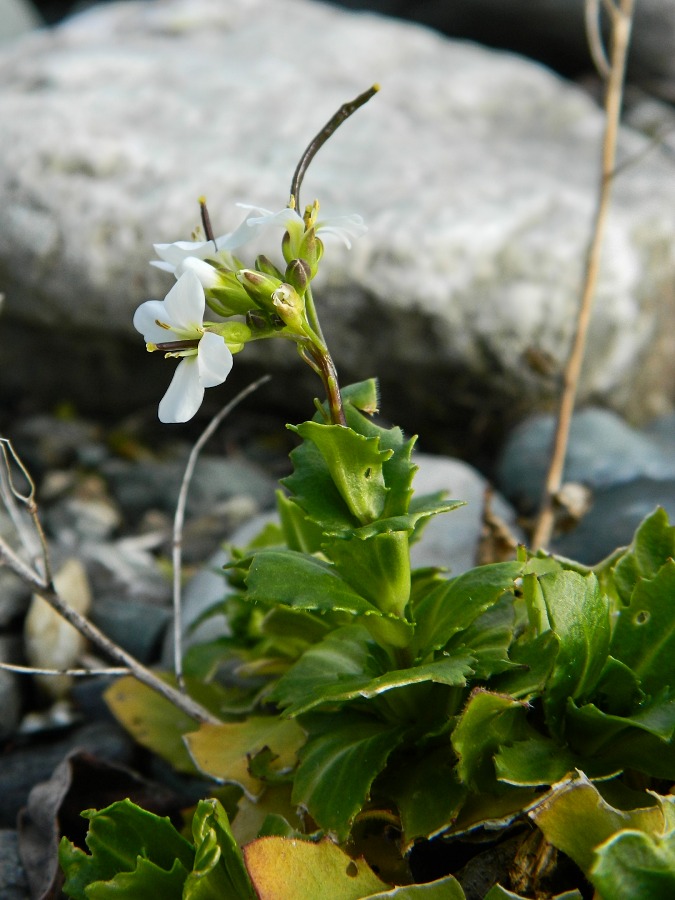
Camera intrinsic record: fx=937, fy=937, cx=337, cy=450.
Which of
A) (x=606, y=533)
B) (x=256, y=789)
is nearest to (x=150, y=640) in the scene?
(x=256, y=789)

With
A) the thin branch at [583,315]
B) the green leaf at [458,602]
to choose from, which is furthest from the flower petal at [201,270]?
the thin branch at [583,315]

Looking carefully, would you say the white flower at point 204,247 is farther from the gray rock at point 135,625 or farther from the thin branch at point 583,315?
the gray rock at point 135,625

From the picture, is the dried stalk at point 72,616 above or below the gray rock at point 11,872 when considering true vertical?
above

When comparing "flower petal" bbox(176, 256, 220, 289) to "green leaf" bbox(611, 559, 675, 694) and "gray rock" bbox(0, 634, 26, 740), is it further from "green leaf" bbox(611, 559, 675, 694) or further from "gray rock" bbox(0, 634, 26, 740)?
"gray rock" bbox(0, 634, 26, 740)

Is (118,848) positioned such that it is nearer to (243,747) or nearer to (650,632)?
(243,747)

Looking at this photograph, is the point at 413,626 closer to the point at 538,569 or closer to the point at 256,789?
the point at 538,569
